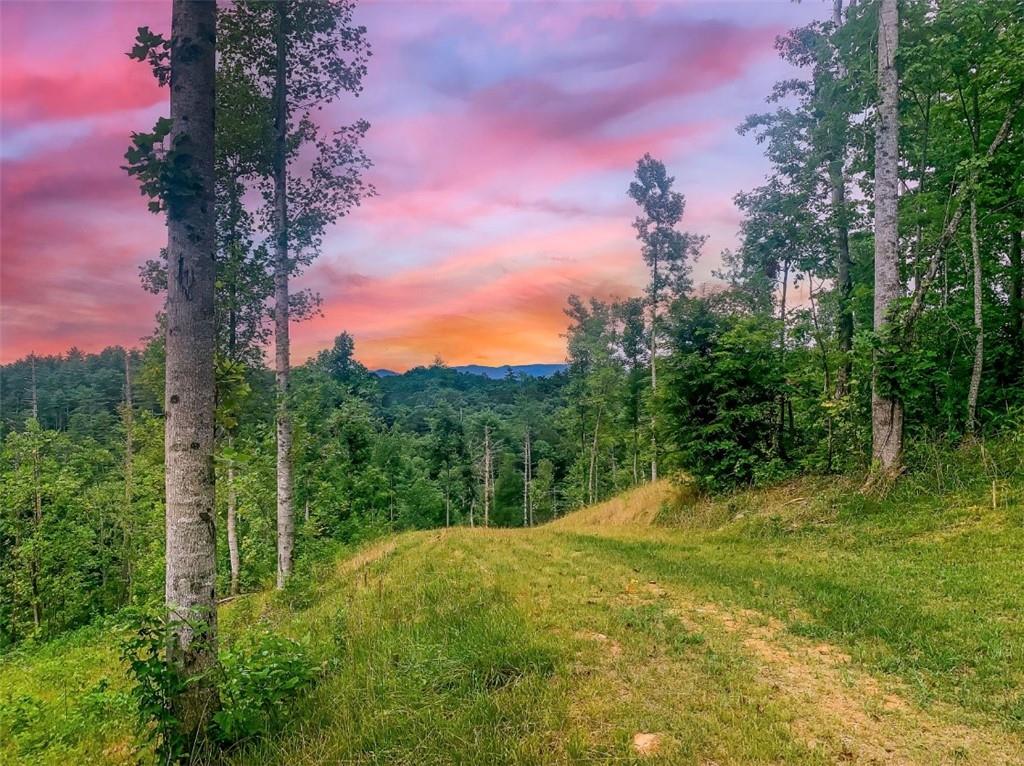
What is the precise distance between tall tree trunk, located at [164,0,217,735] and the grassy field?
2.69 feet

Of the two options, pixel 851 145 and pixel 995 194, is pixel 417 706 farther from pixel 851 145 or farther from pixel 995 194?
pixel 851 145

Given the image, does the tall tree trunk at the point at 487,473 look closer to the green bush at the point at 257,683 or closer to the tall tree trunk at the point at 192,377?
the green bush at the point at 257,683

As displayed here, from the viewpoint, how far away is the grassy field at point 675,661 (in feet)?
9.98

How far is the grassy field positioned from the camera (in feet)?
9.98

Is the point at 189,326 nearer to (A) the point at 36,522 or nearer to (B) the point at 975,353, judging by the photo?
(B) the point at 975,353

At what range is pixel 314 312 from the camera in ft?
40.6

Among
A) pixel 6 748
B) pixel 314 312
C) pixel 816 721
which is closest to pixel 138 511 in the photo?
pixel 314 312

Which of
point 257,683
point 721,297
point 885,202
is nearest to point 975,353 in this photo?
point 885,202

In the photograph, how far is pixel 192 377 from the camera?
3.46 metres

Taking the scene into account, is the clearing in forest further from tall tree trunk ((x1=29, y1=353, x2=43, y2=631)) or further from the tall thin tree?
tall tree trunk ((x1=29, y1=353, x2=43, y2=631))

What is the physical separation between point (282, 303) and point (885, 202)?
12246 mm

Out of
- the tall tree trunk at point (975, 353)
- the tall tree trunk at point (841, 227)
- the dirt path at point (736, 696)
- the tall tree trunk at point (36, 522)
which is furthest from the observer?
the tall tree trunk at point (36, 522)

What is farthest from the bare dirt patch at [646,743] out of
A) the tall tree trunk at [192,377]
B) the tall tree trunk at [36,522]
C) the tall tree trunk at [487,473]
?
the tall tree trunk at [487,473]

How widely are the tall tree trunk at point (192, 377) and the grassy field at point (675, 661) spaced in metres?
0.82
